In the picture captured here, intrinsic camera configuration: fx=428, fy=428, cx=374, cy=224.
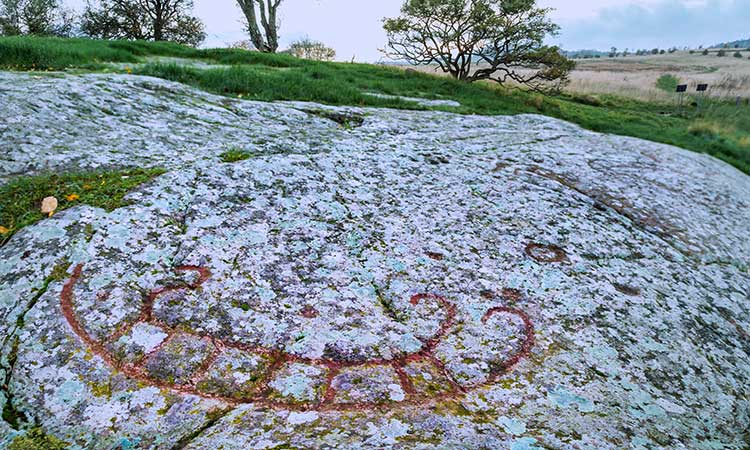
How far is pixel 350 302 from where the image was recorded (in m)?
2.75

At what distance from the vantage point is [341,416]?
2.00 meters

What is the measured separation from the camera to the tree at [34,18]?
24578mm

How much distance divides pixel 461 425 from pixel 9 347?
7.24ft

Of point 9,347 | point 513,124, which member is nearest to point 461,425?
point 9,347

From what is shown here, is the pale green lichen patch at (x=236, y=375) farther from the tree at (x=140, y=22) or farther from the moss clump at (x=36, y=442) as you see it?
the tree at (x=140, y=22)

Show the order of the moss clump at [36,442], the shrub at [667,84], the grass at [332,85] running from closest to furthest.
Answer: the moss clump at [36,442] < the grass at [332,85] < the shrub at [667,84]

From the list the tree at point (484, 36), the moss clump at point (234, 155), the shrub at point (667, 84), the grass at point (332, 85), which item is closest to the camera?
the moss clump at point (234, 155)

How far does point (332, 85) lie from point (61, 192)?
7143 millimetres

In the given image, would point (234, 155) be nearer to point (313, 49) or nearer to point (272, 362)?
point (272, 362)

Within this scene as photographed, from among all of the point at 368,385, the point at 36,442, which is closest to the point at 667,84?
the point at 368,385

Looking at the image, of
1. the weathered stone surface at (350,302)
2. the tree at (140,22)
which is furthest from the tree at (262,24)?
the weathered stone surface at (350,302)

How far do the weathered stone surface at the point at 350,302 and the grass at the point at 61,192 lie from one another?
0.14 m

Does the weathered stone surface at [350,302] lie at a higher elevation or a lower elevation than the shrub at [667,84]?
lower

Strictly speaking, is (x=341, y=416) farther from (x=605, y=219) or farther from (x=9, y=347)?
(x=605, y=219)
